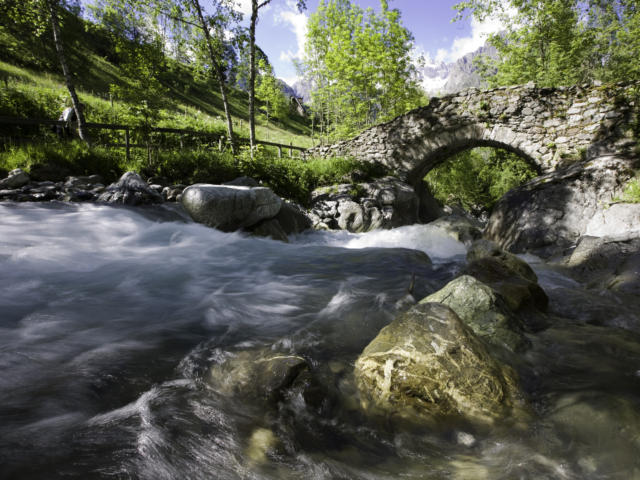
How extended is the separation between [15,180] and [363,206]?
394 inches

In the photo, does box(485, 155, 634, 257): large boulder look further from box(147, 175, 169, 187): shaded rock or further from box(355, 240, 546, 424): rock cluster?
box(147, 175, 169, 187): shaded rock

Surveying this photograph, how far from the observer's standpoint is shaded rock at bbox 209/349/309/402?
200cm

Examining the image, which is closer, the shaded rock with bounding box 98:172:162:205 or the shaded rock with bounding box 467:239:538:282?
the shaded rock with bounding box 467:239:538:282

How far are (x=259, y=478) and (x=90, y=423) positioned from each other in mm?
1078

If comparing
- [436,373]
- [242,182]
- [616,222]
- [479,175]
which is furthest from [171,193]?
[479,175]

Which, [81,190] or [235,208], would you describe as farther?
[235,208]

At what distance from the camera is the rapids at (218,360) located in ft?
5.11

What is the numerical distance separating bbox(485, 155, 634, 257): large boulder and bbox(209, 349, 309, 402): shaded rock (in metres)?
6.58

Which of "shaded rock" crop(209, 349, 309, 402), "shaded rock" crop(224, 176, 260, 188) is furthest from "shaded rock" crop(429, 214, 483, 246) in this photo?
"shaded rock" crop(209, 349, 309, 402)

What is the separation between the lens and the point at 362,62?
16.8 metres

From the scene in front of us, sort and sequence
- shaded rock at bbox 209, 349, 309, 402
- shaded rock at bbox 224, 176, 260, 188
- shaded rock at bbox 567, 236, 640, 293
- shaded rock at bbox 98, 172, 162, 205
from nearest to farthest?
shaded rock at bbox 209, 349, 309, 402, shaded rock at bbox 567, 236, 640, 293, shaded rock at bbox 98, 172, 162, 205, shaded rock at bbox 224, 176, 260, 188

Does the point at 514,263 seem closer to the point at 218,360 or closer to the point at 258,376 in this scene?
the point at 258,376

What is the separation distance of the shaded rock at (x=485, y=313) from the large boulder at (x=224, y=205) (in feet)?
18.3

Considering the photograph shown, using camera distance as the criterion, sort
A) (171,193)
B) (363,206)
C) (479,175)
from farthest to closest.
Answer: (479,175) < (363,206) < (171,193)
